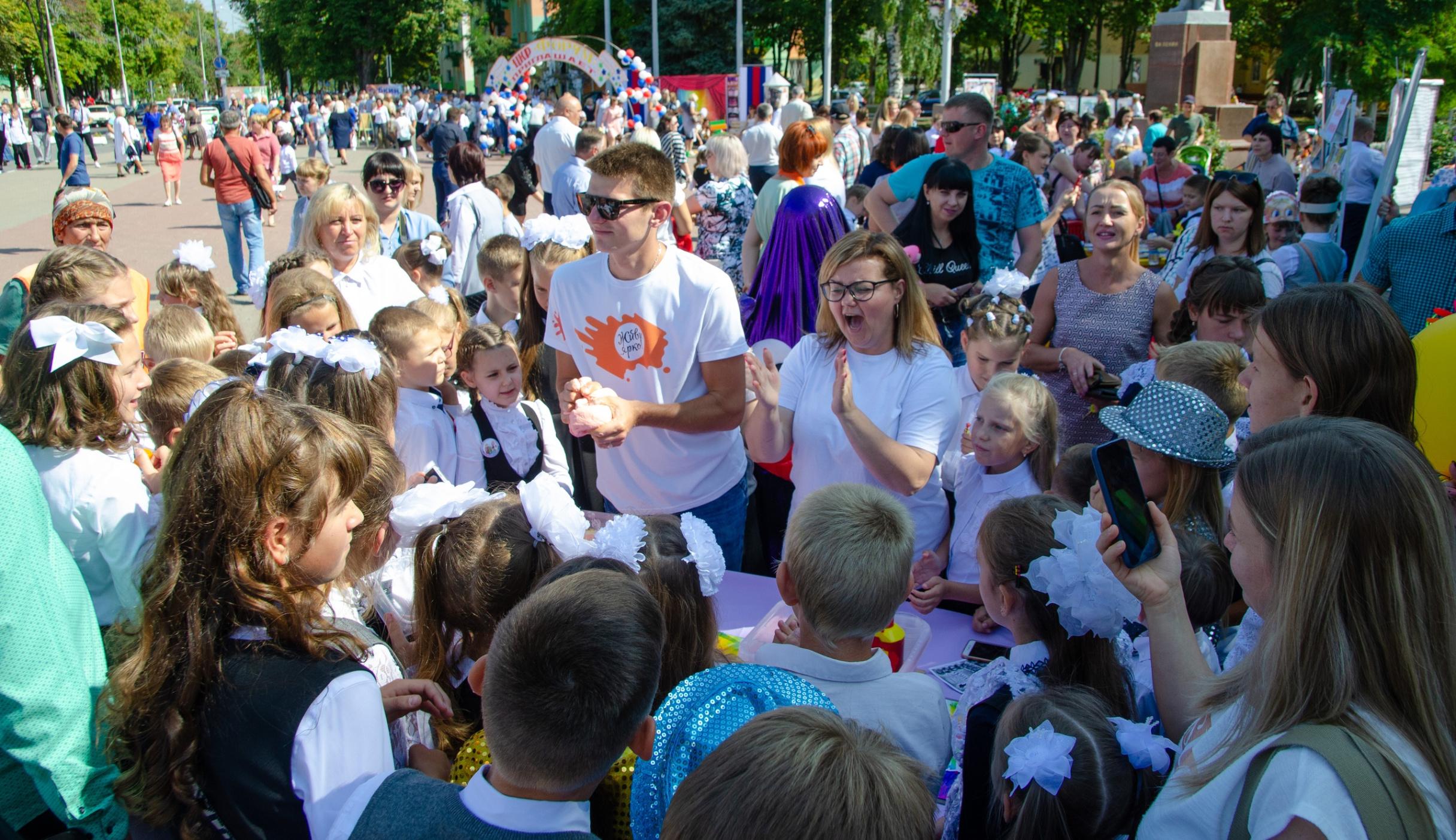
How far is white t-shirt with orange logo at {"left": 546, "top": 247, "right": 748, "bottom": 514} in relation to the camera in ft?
10.6

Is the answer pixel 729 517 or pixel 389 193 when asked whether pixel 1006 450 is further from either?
pixel 389 193

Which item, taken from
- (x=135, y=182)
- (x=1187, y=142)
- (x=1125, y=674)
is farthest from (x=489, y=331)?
(x=135, y=182)

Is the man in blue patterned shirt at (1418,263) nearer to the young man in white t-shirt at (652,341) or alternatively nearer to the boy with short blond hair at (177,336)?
the young man in white t-shirt at (652,341)

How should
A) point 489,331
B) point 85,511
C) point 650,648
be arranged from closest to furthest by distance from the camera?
point 650,648
point 85,511
point 489,331

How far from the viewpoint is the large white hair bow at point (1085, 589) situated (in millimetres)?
1848

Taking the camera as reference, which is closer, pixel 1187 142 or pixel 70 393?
pixel 70 393

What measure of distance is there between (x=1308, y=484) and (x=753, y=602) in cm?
188

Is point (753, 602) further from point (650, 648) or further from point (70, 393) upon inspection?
point (70, 393)

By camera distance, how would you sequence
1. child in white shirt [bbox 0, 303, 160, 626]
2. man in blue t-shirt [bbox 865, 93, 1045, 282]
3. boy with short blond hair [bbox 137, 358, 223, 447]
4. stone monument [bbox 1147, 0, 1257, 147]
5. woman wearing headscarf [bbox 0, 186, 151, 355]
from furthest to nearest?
stone monument [bbox 1147, 0, 1257, 147] < man in blue t-shirt [bbox 865, 93, 1045, 282] < woman wearing headscarf [bbox 0, 186, 151, 355] < boy with short blond hair [bbox 137, 358, 223, 447] < child in white shirt [bbox 0, 303, 160, 626]

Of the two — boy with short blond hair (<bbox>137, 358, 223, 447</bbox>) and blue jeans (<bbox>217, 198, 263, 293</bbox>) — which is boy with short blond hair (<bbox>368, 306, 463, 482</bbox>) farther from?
blue jeans (<bbox>217, 198, 263, 293</bbox>)

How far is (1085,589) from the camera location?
72.9 inches

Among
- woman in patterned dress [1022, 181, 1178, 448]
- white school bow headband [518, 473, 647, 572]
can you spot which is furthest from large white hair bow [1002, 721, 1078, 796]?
woman in patterned dress [1022, 181, 1178, 448]

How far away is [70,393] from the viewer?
2559mm

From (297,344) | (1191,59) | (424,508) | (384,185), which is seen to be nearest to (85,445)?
(297,344)
